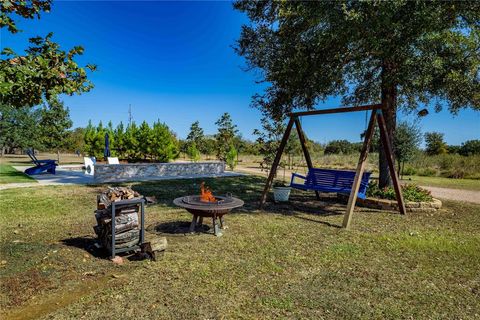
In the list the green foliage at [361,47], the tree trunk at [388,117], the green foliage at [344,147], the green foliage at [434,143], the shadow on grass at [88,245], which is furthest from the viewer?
the green foliage at [434,143]

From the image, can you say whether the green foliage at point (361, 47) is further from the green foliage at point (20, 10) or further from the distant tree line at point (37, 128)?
the distant tree line at point (37, 128)

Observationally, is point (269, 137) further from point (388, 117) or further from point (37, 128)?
point (37, 128)

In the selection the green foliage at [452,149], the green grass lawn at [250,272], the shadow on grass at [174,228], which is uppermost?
the green foliage at [452,149]

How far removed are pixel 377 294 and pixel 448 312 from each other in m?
0.64

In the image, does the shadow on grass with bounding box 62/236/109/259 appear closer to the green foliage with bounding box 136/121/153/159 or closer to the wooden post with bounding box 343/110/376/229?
the wooden post with bounding box 343/110/376/229

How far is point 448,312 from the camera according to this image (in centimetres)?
293

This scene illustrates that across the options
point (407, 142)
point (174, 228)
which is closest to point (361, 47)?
point (174, 228)

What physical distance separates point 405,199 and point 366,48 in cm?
420

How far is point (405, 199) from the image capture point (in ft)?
26.7

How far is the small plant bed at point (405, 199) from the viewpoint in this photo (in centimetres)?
790

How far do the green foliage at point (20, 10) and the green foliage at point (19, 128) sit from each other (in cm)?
2950

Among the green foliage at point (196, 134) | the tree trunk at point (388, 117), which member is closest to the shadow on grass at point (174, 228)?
the tree trunk at point (388, 117)

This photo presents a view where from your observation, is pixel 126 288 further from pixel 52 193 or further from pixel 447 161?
pixel 447 161

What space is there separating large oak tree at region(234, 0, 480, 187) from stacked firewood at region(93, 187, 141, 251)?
16.5 feet
